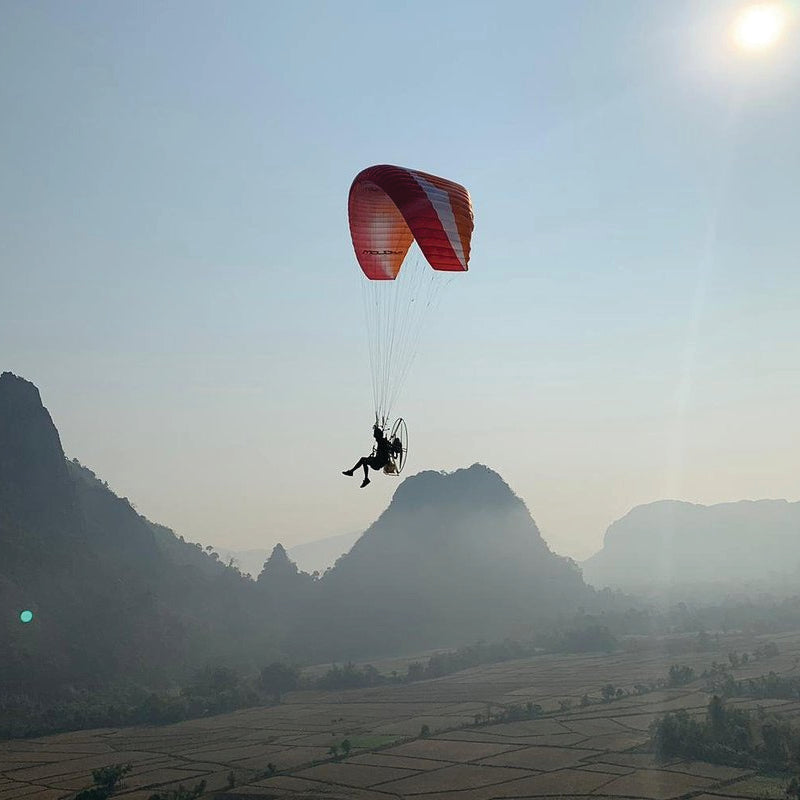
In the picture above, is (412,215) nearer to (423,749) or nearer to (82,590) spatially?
(423,749)

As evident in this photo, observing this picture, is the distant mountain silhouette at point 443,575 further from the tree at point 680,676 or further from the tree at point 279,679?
the tree at point 680,676

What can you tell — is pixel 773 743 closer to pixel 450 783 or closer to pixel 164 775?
pixel 450 783

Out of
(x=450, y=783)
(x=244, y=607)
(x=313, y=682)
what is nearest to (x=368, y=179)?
(x=450, y=783)

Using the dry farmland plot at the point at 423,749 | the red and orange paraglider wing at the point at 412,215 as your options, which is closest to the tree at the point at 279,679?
the dry farmland plot at the point at 423,749

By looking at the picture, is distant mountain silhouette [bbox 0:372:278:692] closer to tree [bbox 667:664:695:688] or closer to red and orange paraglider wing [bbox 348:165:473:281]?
tree [bbox 667:664:695:688]

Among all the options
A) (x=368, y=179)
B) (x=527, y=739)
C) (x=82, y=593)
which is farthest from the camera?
(x=82, y=593)
